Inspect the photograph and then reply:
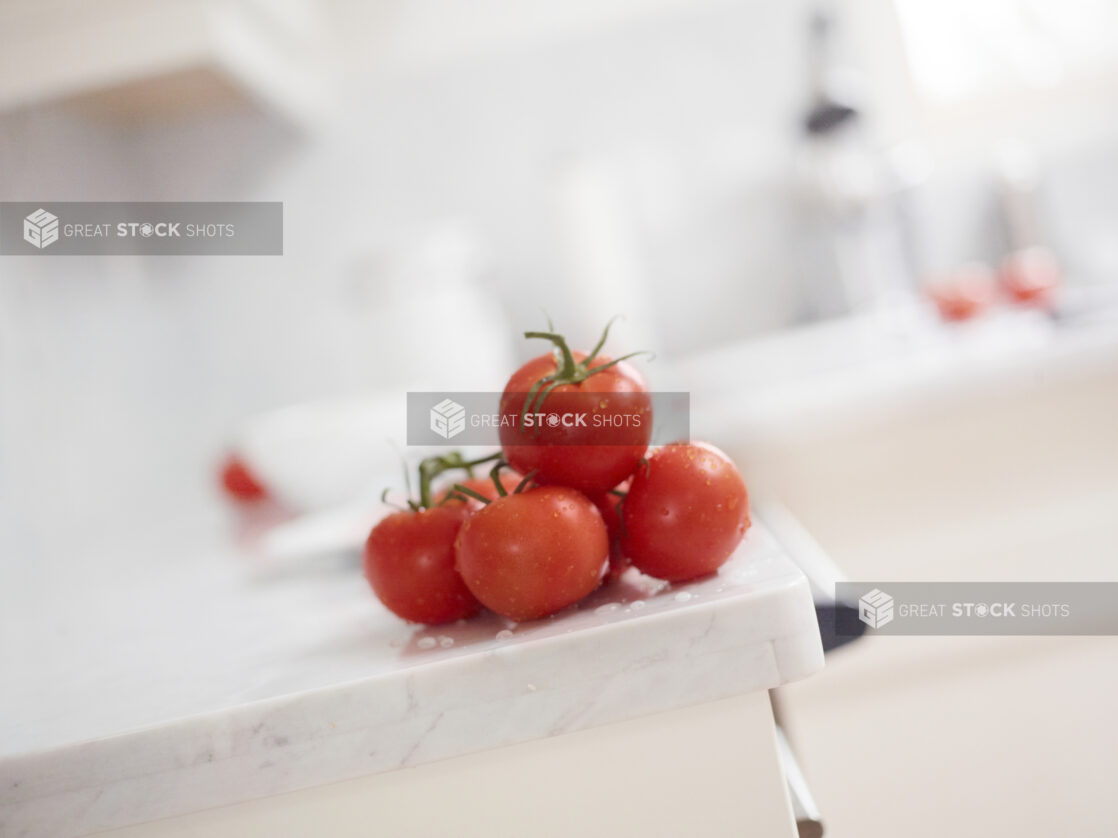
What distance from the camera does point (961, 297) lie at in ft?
4.50

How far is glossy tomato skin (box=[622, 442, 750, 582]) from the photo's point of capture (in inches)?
15.9

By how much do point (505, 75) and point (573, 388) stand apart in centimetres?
138

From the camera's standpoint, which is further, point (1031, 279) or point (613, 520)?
point (1031, 279)

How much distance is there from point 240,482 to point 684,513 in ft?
3.66
